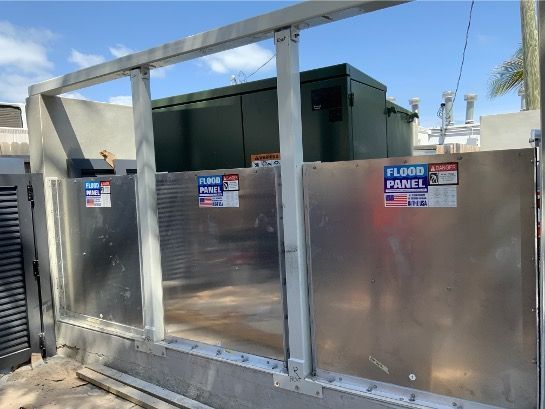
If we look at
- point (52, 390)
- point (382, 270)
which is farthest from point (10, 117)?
point (382, 270)

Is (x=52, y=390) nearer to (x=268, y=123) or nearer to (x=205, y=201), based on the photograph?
(x=205, y=201)

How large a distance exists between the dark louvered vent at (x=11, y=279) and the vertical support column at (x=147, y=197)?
1.17 m

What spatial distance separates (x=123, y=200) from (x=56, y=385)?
1444 mm

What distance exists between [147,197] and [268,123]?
35.2 inches

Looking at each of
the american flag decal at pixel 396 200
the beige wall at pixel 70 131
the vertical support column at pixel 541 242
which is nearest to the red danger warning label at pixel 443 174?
the american flag decal at pixel 396 200

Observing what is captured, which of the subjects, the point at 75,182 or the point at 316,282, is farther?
the point at 75,182

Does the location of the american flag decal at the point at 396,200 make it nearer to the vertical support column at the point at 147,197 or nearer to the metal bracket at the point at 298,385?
the metal bracket at the point at 298,385

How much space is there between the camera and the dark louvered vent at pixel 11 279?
3248 mm

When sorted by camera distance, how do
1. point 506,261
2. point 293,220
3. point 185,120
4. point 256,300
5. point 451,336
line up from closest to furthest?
1. point 506,261
2. point 451,336
3. point 293,220
4. point 256,300
5. point 185,120

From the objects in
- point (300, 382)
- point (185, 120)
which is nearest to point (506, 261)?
point (300, 382)

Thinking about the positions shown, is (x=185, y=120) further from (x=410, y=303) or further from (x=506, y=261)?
(x=506, y=261)

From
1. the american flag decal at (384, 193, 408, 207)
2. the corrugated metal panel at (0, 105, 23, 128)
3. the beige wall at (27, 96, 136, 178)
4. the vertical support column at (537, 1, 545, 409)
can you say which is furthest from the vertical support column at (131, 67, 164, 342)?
the corrugated metal panel at (0, 105, 23, 128)

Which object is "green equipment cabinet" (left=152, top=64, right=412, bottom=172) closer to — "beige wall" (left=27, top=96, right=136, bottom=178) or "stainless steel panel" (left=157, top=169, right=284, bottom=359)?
"stainless steel panel" (left=157, top=169, right=284, bottom=359)

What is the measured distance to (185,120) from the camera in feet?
10.5
